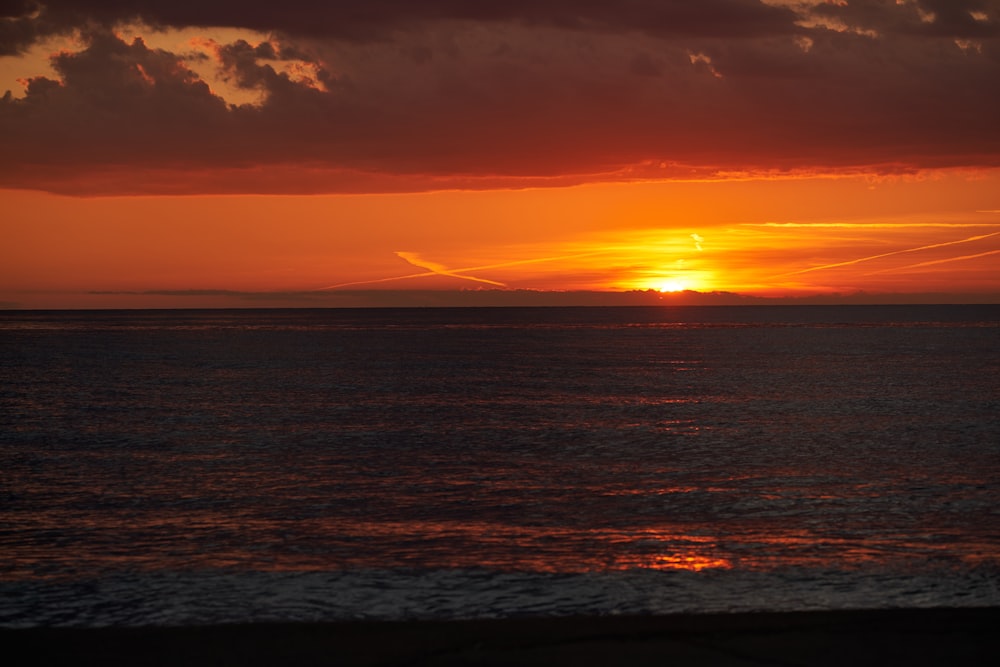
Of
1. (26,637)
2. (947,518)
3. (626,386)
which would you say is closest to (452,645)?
(26,637)

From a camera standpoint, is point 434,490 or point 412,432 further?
point 412,432

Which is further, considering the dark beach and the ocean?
the ocean

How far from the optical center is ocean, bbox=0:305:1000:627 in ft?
34.6

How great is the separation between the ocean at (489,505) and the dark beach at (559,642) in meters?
1.42

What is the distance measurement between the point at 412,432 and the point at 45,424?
12686 mm

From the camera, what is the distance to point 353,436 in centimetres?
2886

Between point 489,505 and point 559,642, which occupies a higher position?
point 559,642

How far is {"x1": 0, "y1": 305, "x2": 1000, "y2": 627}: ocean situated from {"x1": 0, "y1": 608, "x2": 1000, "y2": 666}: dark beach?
4.67ft

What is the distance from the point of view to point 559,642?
770 centimetres

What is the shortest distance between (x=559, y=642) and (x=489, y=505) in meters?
9.53

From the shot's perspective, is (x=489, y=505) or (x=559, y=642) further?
(x=489, y=505)

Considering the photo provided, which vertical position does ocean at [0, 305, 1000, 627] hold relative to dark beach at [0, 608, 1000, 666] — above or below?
below

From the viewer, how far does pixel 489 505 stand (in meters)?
17.2

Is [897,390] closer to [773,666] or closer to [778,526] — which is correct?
[778,526]
